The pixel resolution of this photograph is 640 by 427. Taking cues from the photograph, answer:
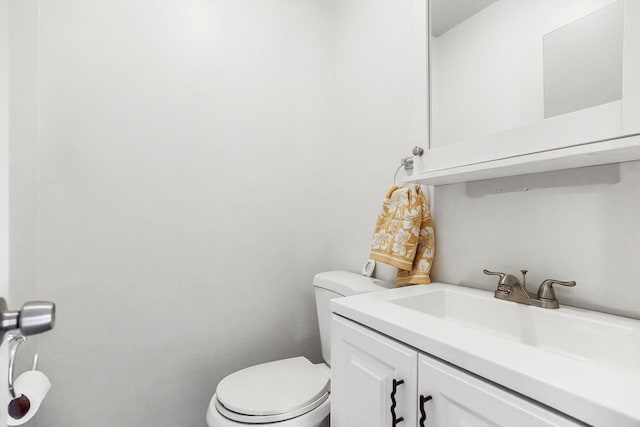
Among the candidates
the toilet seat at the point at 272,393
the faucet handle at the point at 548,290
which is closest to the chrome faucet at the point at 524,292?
the faucet handle at the point at 548,290

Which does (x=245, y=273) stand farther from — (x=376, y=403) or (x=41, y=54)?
(x=41, y=54)

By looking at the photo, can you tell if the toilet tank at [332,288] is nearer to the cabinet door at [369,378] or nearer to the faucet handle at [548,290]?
the cabinet door at [369,378]

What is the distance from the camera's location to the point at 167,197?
1.36 m

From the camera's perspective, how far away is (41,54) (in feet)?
3.83

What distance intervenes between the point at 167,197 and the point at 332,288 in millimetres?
803

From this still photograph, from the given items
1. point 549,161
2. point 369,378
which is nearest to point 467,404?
point 369,378

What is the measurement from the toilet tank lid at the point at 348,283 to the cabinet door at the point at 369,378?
0.33 m

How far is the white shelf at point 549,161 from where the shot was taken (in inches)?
25.5

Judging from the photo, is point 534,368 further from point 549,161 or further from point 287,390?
point 287,390

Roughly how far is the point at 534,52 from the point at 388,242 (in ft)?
2.32

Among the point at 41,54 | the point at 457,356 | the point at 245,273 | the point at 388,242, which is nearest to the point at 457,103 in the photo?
the point at 388,242

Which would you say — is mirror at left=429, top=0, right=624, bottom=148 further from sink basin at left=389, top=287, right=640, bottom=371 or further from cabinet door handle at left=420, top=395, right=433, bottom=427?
cabinet door handle at left=420, top=395, right=433, bottom=427

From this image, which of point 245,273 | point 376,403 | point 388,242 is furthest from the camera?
point 245,273

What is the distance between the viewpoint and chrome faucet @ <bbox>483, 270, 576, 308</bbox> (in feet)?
2.65
